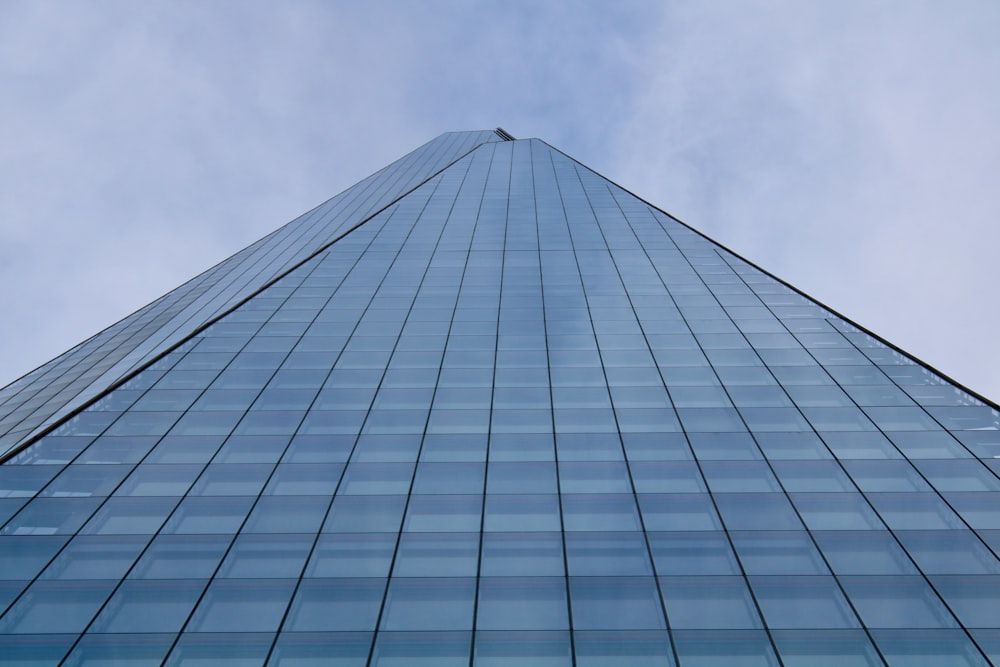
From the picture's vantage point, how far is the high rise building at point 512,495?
40.5ft

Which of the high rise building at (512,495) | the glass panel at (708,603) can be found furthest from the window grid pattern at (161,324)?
the glass panel at (708,603)

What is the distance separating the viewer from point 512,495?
16.3m

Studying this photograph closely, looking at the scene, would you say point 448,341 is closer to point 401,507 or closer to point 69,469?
point 401,507

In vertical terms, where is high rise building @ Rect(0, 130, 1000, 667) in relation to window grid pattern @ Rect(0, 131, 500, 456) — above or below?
below

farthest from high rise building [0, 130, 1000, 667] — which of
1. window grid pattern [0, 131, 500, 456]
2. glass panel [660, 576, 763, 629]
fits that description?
window grid pattern [0, 131, 500, 456]

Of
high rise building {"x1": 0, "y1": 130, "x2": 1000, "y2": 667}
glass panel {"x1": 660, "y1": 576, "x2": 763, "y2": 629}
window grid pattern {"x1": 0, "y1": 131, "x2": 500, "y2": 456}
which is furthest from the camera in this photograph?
window grid pattern {"x1": 0, "y1": 131, "x2": 500, "y2": 456}

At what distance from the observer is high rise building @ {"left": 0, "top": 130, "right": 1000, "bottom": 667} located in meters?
12.4

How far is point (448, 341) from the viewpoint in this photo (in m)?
24.9

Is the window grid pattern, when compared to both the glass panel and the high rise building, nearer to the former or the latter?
the high rise building

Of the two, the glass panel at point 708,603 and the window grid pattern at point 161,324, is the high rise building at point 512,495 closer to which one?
the glass panel at point 708,603

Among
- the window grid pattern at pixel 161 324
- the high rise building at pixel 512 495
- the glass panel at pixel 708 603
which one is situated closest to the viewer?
the high rise building at pixel 512 495

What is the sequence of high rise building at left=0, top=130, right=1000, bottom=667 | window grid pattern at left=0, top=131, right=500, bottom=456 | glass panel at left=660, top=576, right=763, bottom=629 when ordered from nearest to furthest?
high rise building at left=0, top=130, right=1000, bottom=667
glass panel at left=660, top=576, right=763, bottom=629
window grid pattern at left=0, top=131, right=500, bottom=456

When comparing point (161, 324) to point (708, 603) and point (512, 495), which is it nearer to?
point (512, 495)

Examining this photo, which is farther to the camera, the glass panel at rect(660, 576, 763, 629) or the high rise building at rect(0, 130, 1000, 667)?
the glass panel at rect(660, 576, 763, 629)
